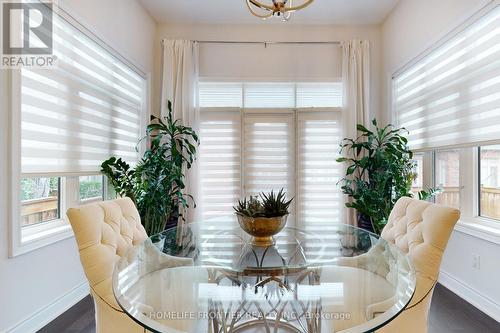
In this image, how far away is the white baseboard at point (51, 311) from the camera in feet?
6.10

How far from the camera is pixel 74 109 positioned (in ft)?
7.72

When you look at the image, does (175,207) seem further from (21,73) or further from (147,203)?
(21,73)

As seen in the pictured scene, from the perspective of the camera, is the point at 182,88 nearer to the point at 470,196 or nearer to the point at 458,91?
the point at 458,91

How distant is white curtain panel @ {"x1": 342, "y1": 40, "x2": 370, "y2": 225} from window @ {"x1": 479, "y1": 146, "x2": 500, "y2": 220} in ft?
4.82

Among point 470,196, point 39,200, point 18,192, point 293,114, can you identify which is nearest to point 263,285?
point 18,192

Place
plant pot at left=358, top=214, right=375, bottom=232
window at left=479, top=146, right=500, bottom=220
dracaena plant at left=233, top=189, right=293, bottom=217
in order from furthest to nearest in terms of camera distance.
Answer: plant pot at left=358, top=214, right=375, bottom=232, window at left=479, top=146, right=500, bottom=220, dracaena plant at left=233, top=189, right=293, bottom=217

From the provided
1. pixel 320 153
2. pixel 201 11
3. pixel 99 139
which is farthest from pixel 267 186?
pixel 201 11

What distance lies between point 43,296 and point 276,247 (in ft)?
5.85

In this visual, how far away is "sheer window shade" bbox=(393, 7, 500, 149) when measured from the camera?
2.14 meters

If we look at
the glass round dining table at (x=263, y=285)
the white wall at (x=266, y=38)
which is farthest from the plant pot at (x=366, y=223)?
the white wall at (x=266, y=38)

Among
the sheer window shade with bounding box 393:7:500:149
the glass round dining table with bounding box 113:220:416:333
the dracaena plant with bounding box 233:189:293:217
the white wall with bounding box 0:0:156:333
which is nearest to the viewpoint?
the glass round dining table with bounding box 113:220:416:333

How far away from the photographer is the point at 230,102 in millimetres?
3922

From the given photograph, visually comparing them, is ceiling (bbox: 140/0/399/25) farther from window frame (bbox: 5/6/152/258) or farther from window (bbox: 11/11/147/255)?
window frame (bbox: 5/6/152/258)

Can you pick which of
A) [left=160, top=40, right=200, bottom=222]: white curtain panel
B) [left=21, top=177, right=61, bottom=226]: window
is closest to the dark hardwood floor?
[left=21, top=177, right=61, bottom=226]: window
